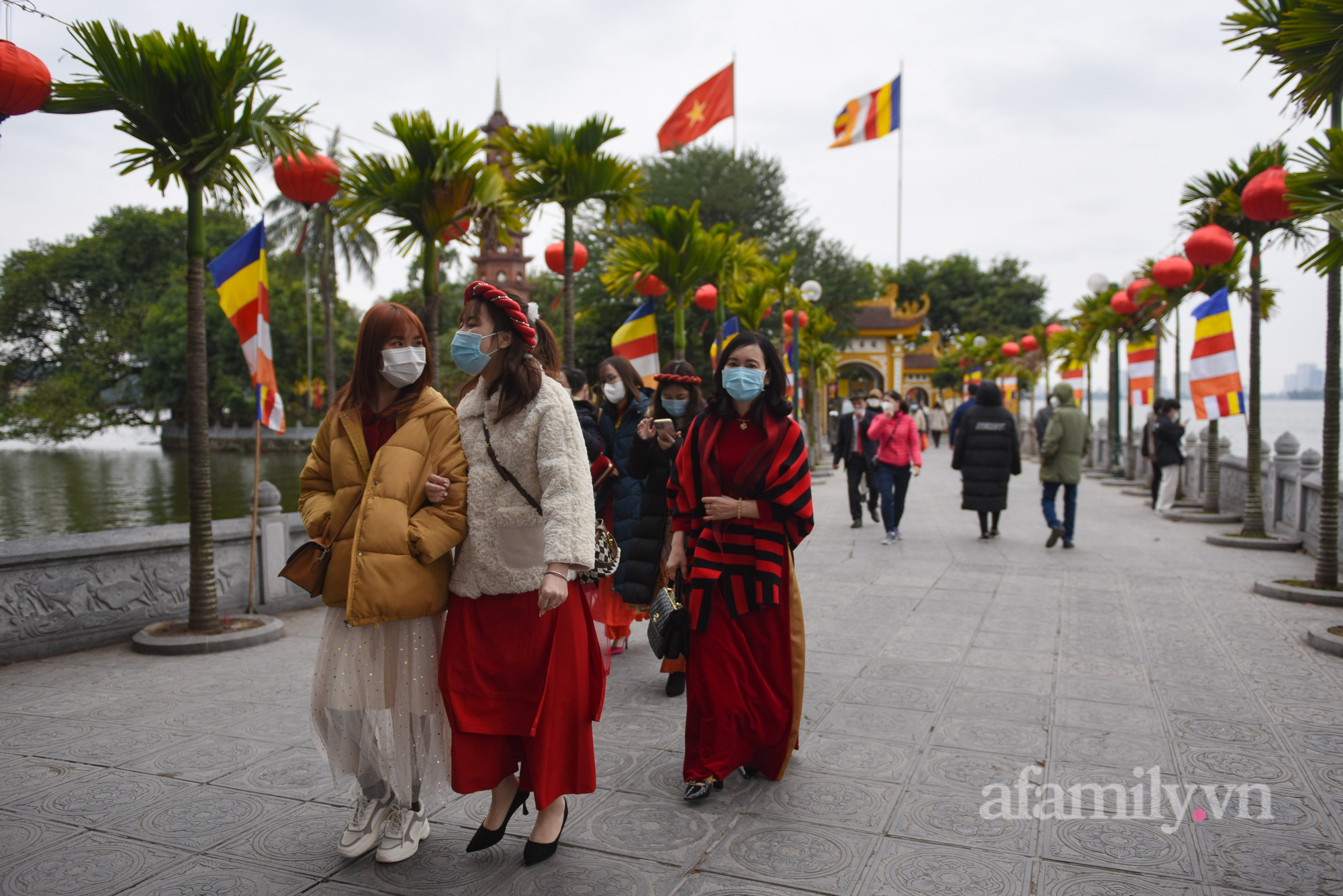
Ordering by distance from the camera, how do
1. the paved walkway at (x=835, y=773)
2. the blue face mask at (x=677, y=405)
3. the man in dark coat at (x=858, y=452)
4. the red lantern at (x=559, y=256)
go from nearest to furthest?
the paved walkway at (x=835, y=773) < the blue face mask at (x=677, y=405) < the man in dark coat at (x=858, y=452) < the red lantern at (x=559, y=256)

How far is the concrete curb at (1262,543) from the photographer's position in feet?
32.0

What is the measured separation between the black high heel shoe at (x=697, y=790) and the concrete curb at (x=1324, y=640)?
4.39 meters

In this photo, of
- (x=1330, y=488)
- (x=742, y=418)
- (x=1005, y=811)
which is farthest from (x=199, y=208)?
(x=1330, y=488)

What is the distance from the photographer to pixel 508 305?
2.86 metres

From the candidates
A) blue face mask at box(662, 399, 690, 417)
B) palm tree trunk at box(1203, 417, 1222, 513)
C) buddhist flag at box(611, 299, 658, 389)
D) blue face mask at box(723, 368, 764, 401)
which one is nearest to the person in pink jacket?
buddhist flag at box(611, 299, 658, 389)

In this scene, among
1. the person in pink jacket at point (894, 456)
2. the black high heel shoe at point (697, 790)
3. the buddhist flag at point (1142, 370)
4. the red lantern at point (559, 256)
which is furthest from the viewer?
the buddhist flag at point (1142, 370)

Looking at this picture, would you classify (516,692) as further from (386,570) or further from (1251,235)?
(1251,235)

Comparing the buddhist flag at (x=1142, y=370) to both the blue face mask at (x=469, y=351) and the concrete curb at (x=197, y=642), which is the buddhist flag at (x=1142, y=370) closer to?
the concrete curb at (x=197, y=642)

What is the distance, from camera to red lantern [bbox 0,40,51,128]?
4.56m

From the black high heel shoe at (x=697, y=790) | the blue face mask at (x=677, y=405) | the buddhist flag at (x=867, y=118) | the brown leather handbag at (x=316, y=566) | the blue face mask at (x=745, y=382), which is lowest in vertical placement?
the black high heel shoe at (x=697, y=790)

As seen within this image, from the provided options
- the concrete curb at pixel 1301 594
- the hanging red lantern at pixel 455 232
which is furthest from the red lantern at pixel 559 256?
the concrete curb at pixel 1301 594

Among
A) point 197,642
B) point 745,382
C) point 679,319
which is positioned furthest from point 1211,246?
point 197,642

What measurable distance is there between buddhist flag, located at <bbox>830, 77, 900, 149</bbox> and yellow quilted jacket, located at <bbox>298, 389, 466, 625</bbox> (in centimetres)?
3032

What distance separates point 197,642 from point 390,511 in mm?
3981
